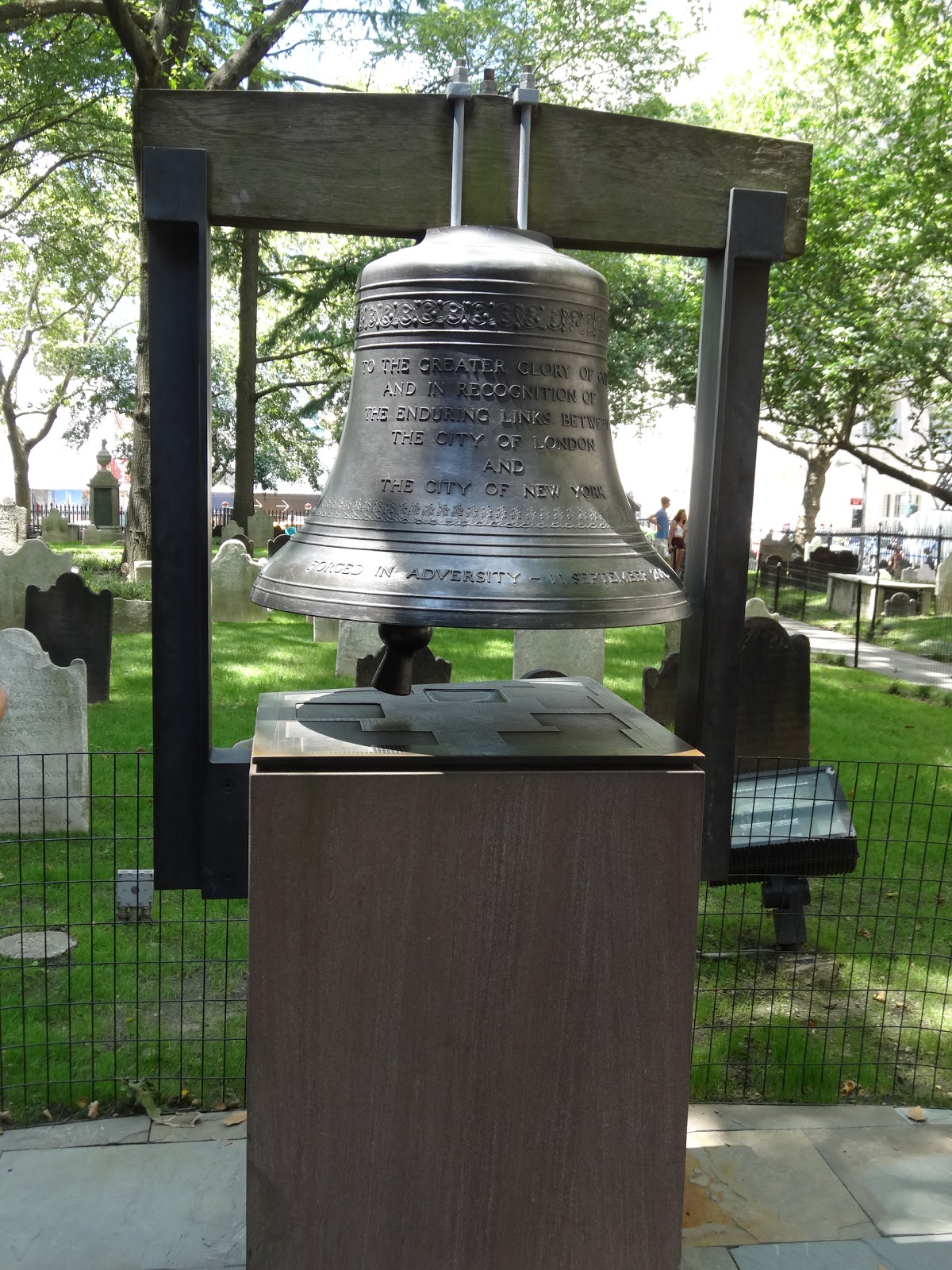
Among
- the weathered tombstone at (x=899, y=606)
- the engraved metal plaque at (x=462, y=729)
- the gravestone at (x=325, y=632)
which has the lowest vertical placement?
the gravestone at (x=325, y=632)

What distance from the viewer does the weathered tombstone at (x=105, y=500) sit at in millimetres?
31359

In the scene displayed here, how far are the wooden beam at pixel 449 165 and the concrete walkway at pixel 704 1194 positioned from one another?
2869mm

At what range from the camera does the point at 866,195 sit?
1465cm

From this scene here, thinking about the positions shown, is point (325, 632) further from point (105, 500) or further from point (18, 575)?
point (105, 500)

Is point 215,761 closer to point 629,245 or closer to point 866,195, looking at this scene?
point 629,245

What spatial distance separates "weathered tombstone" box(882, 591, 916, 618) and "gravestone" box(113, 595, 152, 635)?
1133 centimetres

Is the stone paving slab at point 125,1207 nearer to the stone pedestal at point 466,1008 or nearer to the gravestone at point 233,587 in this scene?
the stone pedestal at point 466,1008

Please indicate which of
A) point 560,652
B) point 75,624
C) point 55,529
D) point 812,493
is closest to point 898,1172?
point 560,652

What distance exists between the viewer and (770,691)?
7.50 meters

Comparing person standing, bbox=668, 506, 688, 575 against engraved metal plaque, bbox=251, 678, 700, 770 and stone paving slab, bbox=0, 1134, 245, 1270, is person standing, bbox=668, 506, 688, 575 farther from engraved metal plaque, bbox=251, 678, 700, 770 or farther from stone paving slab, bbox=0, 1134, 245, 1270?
stone paving slab, bbox=0, 1134, 245, 1270

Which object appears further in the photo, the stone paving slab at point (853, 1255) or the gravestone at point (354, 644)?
the gravestone at point (354, 644)

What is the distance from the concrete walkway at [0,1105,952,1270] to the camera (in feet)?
10.4

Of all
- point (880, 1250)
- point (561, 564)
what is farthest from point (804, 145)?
point (880, 1250)

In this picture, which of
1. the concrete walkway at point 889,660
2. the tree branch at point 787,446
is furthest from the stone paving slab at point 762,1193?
the tree branch at point 787,446
